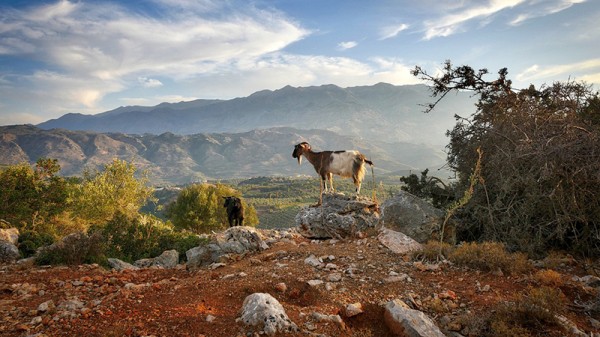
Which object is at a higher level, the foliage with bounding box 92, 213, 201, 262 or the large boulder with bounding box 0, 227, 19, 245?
the large boulder with bounding box 0, 227, 19, 245

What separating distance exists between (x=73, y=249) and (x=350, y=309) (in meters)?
9.41

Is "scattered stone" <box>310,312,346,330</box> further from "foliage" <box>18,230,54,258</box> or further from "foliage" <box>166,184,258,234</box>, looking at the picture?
"foliage" <box>166,184,258,234</box>

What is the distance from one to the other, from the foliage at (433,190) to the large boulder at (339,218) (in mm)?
4896

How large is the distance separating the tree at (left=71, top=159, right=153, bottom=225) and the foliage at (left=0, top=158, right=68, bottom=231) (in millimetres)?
3652

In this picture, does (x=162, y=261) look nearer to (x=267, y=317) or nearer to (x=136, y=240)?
(x=136, y=240)

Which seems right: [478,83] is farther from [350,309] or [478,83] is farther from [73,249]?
[73,249]

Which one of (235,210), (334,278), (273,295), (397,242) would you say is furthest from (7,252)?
(397,242)

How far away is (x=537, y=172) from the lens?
923cm

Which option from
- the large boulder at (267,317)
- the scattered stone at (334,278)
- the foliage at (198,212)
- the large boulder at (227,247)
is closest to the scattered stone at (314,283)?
the scattered stone at (334,278)

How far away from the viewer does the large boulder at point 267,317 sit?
479cm

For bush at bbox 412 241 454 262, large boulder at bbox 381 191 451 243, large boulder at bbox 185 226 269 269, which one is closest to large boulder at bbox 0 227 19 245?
large boulder at bbox 185 226 269 269

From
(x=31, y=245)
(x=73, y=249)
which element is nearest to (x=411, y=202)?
(x=73, y=249)

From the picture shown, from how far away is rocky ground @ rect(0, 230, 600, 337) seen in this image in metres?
5.04

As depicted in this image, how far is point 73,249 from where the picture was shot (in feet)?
34.4
